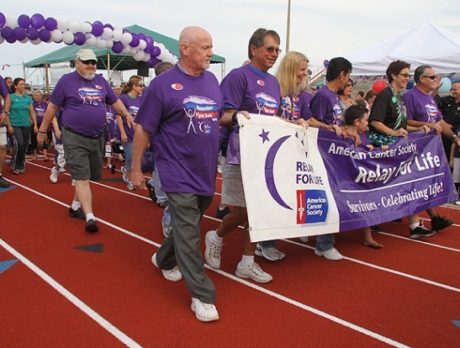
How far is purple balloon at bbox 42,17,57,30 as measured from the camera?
11.0 meters

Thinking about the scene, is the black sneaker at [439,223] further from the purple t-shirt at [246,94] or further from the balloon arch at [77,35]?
the balloon arch at [77,35]

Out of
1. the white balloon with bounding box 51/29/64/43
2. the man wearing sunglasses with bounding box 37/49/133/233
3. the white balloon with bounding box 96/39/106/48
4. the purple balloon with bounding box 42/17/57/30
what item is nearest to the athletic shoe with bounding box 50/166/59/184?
the man wearing sunglasses with bounding box 37/49/133/233

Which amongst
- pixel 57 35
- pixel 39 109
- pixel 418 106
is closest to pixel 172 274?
pixel 418 106

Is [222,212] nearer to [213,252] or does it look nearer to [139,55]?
[213,252]

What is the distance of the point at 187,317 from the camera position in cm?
340

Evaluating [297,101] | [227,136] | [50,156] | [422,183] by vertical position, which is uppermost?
[297,101]

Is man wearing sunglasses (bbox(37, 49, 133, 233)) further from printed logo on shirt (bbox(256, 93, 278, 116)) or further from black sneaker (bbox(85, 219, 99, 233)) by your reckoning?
printed logo on shirt (bbox(256, 93, 278, 116))

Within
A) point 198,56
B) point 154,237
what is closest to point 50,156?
point 154,237

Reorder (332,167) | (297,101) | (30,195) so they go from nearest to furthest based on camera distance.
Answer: (332,167) < (297,101) < (30,195)

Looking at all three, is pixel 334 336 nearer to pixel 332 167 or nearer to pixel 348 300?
pixel 348 300

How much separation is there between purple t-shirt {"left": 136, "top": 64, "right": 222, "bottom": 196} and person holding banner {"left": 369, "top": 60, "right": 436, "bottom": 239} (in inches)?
100

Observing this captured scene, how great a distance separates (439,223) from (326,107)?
233 cm

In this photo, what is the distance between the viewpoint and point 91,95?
18.5 ft

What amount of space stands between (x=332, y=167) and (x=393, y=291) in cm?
130
